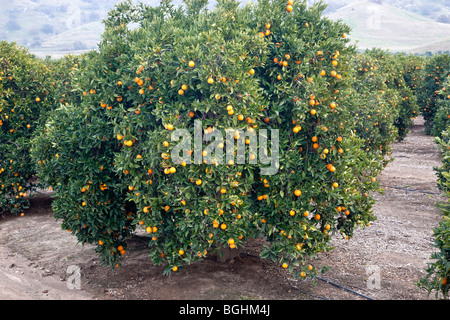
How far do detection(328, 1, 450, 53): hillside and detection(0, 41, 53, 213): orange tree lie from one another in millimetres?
95153

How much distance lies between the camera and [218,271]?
569 cm

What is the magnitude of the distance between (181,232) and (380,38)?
405 ft

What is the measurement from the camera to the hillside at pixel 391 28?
341 ft

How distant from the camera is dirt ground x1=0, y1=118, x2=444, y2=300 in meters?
5.21

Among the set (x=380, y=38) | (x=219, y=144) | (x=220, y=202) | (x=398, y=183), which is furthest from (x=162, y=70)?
(x=380, y=38)

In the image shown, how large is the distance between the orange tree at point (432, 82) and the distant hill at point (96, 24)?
73.5m

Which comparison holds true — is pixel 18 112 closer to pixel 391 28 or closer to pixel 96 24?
pixel 96 24

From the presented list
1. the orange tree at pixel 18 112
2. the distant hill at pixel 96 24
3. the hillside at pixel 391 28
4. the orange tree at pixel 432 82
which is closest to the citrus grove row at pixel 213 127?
the orange tree at pixel 18 112

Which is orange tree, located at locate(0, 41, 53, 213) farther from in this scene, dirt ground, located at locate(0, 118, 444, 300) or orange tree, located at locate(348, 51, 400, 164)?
orange tree, located at locate(348, 51, 400, 164)

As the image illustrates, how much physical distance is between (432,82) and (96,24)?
388ft

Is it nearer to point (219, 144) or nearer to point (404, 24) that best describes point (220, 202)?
point (219, 144)

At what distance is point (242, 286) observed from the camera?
527cm

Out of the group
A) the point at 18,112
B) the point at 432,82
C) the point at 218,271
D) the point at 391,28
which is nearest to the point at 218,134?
the point at 218,271

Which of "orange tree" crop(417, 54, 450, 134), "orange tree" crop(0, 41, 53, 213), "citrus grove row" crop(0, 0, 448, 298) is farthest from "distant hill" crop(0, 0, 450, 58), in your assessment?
"citrus grove row" crop(0, 0, 448, 298)
